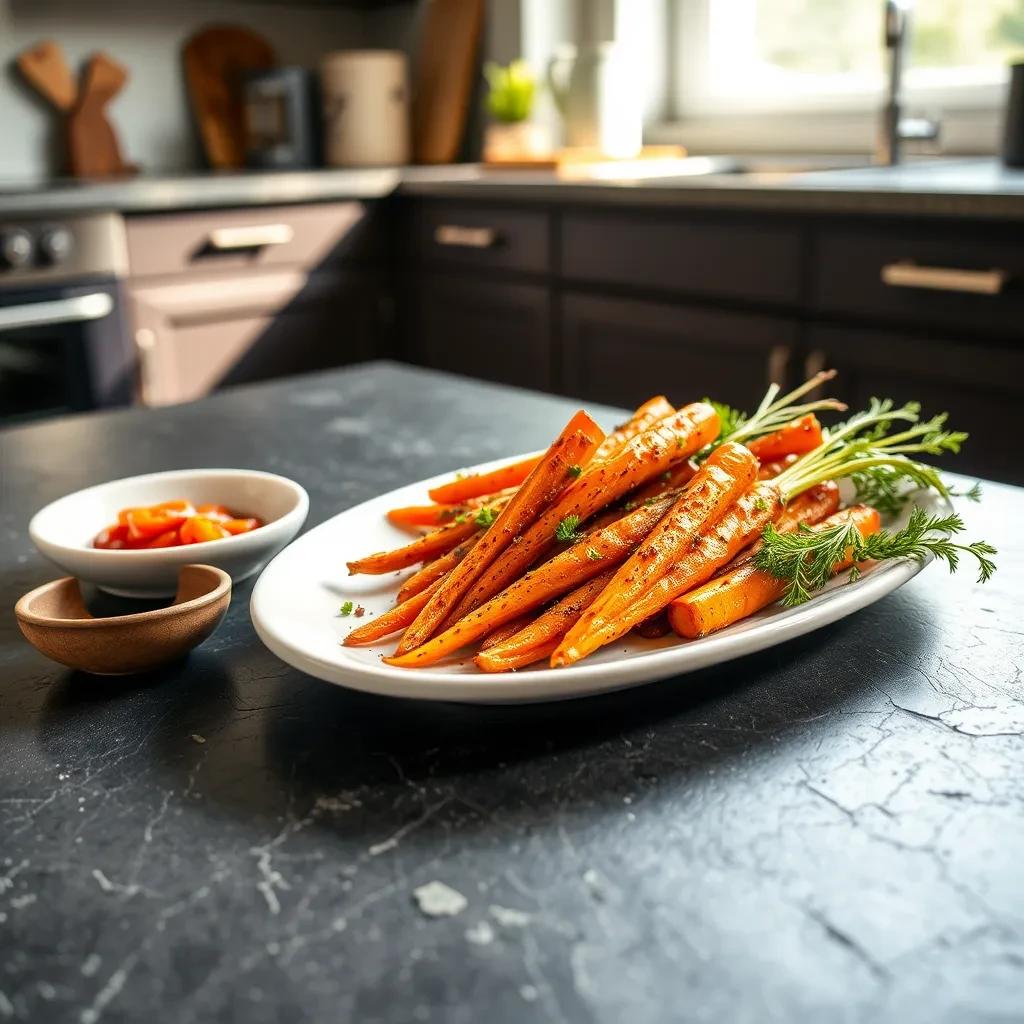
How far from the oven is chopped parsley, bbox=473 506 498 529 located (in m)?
1.99

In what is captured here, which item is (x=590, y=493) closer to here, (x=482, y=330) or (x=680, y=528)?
(x=680, y=528)

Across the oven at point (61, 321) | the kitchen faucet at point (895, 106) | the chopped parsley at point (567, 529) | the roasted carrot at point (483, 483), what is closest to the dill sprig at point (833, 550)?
the chopped parsley at point (567, 529)

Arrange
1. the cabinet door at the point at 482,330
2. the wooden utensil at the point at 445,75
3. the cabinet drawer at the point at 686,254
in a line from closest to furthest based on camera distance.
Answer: the cabinet drawer at the point at 686,254, the cabinet door at the point at 482,330, the wooden utensil at the point at 445,75

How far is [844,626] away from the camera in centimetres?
76

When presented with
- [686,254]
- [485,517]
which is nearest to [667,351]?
[686,254]

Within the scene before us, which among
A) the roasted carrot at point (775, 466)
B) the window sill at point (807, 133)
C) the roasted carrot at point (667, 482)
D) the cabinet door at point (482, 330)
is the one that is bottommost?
the cabinet door at point (482, 330)

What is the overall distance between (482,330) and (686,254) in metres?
0.75

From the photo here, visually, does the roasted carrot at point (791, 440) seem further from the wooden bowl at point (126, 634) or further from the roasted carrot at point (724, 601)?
the wooden bowl at point (126, 634)

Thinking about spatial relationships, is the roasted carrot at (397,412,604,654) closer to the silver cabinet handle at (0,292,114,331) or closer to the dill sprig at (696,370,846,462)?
the dill sprig at (696,370,846,462)

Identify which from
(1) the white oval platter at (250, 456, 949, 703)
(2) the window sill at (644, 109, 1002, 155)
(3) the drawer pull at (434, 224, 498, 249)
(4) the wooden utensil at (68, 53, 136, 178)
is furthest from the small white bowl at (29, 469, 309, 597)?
(4) the wooden utensil at (68, 53, 136, 178)

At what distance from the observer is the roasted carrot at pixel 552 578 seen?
672 mm

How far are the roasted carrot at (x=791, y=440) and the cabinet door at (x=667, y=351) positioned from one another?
1.39 metres

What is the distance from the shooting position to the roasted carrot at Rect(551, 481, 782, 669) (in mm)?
653

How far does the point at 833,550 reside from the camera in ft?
2.38
